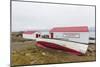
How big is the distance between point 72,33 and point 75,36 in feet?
0.19

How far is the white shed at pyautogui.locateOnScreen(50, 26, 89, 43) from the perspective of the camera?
97.4 inches

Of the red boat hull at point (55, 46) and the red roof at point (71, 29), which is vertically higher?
the red roof at point (71, 29)

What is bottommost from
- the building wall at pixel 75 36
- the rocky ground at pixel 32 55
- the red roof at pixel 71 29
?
the rocky ground at pixel 32 55

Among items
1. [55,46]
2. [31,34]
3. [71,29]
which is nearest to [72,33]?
[71,29]

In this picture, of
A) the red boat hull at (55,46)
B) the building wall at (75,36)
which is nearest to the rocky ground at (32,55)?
the red boat hull at (55,46)

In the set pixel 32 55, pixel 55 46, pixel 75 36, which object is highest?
pixel 75 36

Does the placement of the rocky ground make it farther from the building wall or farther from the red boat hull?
the building wall

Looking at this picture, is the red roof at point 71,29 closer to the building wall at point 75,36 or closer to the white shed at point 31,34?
the building wall at point 75,36

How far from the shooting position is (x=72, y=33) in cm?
254

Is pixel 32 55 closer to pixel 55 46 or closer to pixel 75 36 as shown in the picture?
pixel 55 46

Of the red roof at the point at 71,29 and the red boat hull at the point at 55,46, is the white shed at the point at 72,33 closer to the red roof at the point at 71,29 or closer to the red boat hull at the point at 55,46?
the red roof at the point at 71,29

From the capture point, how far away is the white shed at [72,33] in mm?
2475

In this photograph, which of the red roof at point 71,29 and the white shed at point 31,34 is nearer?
the white shed at point 31,34
